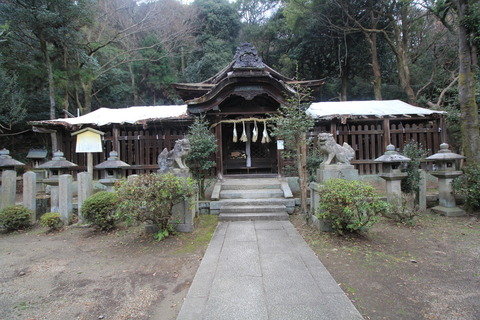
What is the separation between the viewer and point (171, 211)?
520cm

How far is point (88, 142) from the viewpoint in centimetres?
724

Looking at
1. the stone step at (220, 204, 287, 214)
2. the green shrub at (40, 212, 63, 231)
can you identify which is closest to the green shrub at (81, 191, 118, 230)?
the green shrub at (40, 212, 63, 231)

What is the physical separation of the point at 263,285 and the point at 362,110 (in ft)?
31.3

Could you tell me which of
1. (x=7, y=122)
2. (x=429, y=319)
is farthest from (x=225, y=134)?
(x=7, y=122)

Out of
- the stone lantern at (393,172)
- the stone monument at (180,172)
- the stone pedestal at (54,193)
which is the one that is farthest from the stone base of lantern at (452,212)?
the stone pedestal at (54,193)

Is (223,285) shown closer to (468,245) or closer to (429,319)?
(429,319)

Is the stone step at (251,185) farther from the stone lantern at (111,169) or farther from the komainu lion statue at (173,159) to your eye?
the stone lantern at (111,169)

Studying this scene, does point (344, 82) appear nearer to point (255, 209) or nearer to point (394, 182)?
point (394, 182)

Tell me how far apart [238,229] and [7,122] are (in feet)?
55.5

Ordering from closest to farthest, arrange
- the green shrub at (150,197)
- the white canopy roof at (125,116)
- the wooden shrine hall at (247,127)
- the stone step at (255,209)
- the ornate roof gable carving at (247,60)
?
1. the green shrub at (150,197)
2. the stone step at (255,209)
3. the ornate roof gable carving at (247,60)
4. the wooden shrine hall at (247,127)
5. the white canopy roof at (125,116)

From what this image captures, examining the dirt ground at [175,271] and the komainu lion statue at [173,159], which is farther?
the komainu lion statue at [173,159]

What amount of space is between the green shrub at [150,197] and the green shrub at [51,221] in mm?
2373

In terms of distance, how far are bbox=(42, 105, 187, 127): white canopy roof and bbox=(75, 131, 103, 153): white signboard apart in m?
2.21

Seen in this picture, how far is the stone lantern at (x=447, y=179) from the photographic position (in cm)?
628
